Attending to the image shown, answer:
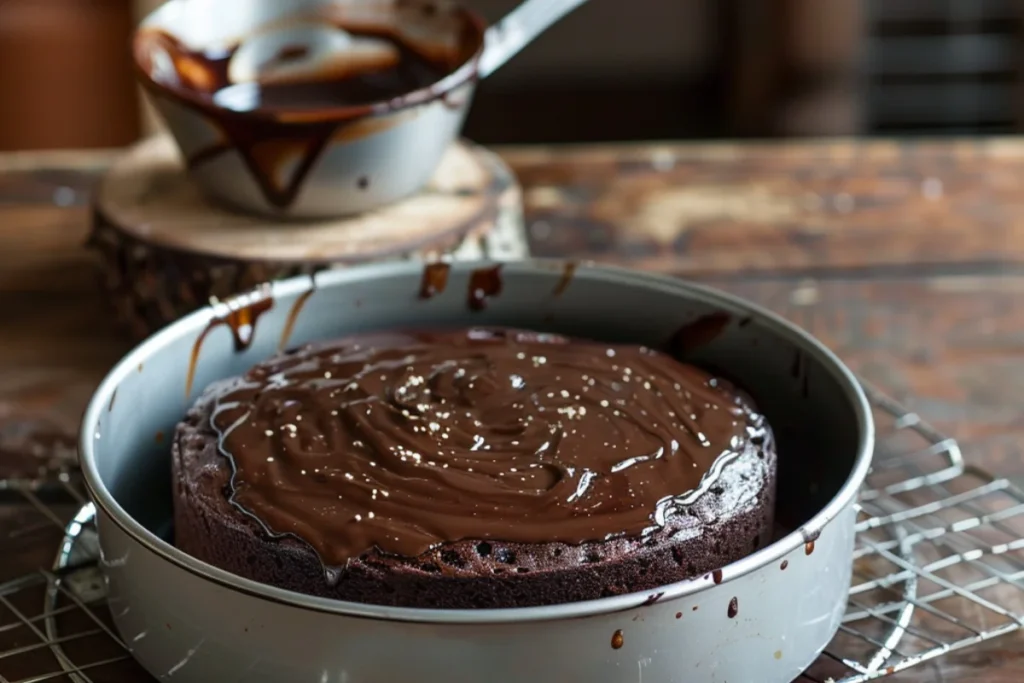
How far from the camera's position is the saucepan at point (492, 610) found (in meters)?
0.78

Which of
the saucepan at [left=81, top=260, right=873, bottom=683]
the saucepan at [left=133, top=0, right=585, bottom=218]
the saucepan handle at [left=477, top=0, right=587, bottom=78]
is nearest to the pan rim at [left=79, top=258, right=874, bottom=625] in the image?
the saucepan at [left=81, top=260, right=873, bottom=683]

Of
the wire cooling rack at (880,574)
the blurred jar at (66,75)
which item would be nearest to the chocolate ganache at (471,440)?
the wire cooling rack at (880,574)

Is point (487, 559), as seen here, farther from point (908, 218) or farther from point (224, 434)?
point (908, 218)

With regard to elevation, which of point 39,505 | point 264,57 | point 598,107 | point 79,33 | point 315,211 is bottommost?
point 598,107

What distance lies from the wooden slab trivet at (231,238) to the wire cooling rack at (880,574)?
0.85 feet

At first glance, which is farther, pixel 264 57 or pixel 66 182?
pixel 66 182

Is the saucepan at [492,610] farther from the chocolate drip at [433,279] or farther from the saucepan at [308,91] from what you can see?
the saucepan at [308,91]

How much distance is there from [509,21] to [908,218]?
0.61 metres

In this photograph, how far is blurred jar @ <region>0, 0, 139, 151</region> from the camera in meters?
2.95

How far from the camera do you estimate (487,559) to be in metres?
0.86

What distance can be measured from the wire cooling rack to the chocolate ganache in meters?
0.16

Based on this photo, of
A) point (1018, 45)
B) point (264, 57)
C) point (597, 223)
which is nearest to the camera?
point (264, 57)

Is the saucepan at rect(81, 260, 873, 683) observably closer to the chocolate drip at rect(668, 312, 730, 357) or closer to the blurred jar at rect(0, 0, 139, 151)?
the chocolate drip at rect(668, 312, 730, 357)

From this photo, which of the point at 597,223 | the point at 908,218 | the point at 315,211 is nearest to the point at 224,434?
the point at 315,211
